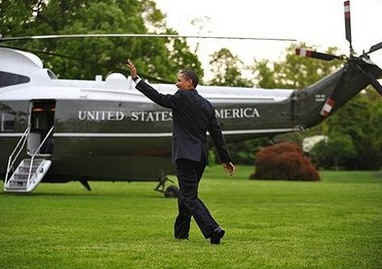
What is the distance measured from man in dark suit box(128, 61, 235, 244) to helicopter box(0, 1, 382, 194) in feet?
35.6

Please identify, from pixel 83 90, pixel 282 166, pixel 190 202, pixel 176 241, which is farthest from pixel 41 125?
pixel 282 166

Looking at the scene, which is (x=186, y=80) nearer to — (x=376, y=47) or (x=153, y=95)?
(x=153, y=95)

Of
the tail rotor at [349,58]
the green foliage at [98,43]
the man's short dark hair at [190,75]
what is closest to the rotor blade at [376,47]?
the tail rotor at [349,58]

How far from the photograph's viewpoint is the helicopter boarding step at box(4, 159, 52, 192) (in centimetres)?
1895

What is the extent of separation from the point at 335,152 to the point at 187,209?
6212cm

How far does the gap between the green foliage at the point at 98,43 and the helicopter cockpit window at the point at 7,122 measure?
9.98 metres

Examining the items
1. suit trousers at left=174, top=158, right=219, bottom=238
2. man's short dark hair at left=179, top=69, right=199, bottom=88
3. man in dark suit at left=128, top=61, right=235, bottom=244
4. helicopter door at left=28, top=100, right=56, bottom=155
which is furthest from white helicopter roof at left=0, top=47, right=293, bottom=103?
suit trousers at left=174, top=158, right=219, bottom=238

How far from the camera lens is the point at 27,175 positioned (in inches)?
764

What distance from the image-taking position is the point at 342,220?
12219mm

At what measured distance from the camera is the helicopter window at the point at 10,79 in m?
20.6

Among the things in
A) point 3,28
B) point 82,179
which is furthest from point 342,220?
point 3,28

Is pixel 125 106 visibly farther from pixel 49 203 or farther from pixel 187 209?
pixel 187 209

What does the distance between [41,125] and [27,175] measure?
1998 mm

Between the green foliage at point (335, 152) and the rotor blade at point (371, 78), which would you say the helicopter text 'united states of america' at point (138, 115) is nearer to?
the rotor blade at point (371, 78)
